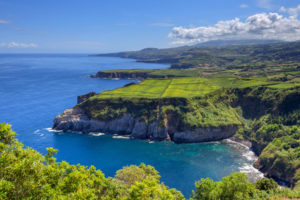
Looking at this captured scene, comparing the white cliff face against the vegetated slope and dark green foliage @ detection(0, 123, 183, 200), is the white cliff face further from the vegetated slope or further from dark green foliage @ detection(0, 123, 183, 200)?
dark green foliage @ detection(0, 123, 183, 200)

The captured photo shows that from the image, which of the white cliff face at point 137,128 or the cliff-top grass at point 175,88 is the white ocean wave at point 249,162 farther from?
the cliff-top grass at point 175,88

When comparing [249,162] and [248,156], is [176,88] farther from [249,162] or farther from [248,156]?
[249,162]

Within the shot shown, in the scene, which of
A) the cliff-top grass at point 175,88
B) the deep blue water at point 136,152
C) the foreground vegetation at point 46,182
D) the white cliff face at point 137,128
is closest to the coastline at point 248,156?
the deep blue water at point 136,152

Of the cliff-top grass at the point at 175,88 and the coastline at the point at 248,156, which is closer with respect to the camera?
the coastline at the point at 248,156

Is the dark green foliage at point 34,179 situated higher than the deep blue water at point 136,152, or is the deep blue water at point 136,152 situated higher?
the dark green foliage at point 34,179

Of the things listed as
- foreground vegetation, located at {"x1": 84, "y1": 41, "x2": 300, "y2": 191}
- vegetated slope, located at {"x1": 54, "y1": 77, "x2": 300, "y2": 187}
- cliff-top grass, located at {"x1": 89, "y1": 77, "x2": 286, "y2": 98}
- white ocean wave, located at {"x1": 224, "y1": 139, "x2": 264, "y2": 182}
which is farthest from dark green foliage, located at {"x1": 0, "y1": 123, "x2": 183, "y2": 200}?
cliff-top grass, located at {"x1": 89, "y1": 77, "x2": 286, "y2": 98}

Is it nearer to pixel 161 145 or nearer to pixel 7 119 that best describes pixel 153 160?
pixel 161 145

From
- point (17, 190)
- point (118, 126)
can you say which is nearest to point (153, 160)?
point (118, 126)
